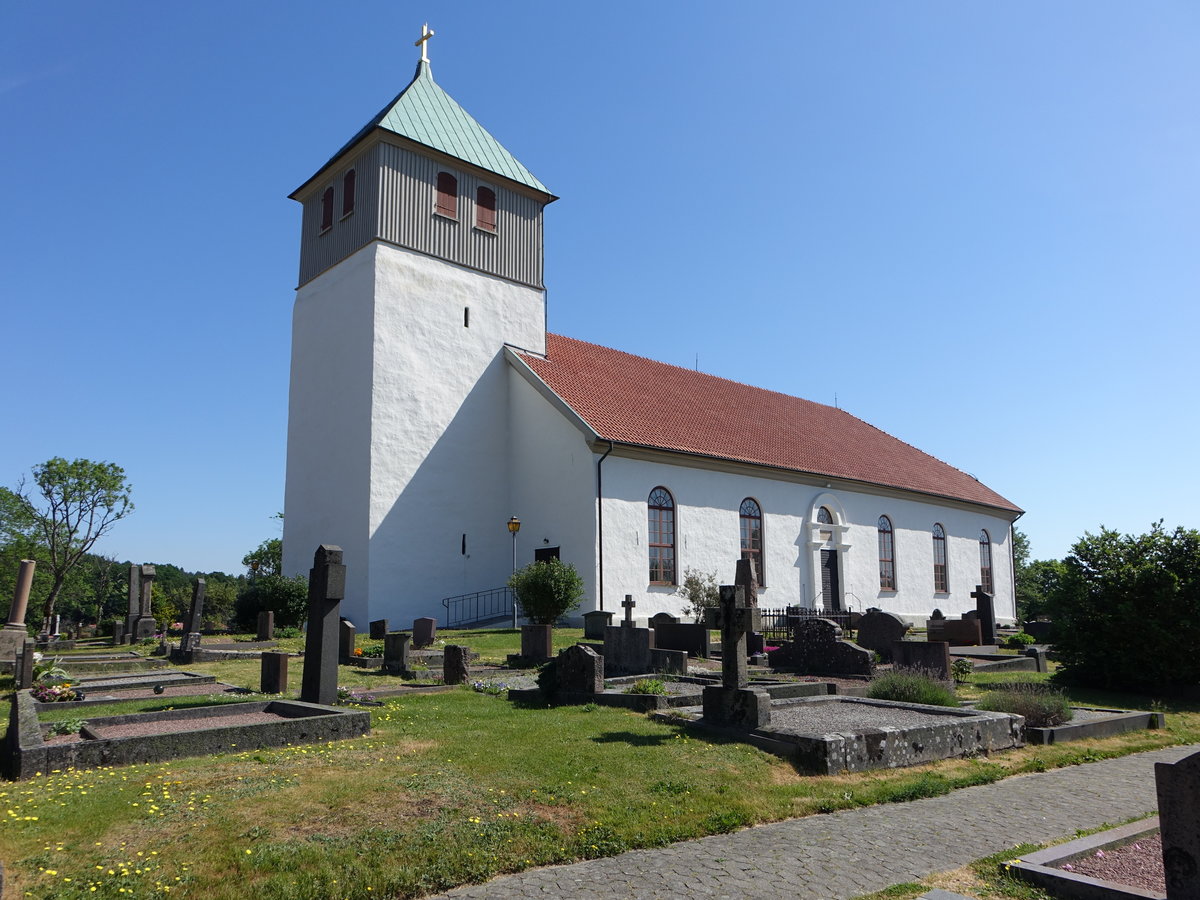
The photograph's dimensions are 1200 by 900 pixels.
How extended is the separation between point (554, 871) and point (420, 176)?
80.9 feet

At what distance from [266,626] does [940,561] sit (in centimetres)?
2747

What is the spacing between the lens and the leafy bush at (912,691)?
10.6 meters

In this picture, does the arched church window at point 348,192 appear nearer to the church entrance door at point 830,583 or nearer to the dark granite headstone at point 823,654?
the dark granite headstone at point 823,654

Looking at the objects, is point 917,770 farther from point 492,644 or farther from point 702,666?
point 492,644

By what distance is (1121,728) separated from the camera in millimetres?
10188

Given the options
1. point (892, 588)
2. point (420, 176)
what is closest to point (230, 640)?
point (420, 176)

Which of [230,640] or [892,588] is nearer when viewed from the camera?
[230,640]

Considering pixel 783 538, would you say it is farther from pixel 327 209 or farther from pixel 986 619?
pixel 327 209

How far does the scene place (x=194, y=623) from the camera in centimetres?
1805

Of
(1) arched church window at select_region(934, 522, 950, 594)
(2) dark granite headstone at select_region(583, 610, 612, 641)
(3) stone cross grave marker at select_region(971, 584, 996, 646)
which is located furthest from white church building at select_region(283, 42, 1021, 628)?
(3) stone cross grave marker at select_region(971, 584, 996, 646)

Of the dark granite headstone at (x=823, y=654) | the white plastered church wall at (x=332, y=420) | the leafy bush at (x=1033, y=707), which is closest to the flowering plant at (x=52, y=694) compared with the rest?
the dark granite headstone at (x=823, y=654)

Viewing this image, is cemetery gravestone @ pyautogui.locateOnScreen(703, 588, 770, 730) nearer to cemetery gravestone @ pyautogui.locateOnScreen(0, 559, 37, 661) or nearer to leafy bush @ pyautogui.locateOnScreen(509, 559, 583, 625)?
cemetery gravestone @ pyautogui.locateOnScreen(0, 559, 37, 661)

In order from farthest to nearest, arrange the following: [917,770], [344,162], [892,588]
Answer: [892,588] → [344,162] → [917,770]

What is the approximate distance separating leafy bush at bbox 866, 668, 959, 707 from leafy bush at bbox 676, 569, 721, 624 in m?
13.0
